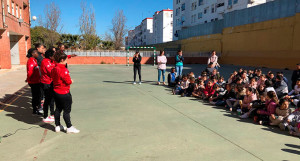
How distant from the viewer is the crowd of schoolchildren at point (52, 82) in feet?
14.5

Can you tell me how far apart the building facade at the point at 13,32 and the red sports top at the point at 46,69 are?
14434mm

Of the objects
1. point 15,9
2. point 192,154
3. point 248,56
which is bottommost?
point 192,154

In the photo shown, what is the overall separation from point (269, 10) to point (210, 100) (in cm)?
2046

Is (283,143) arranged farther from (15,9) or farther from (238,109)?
(15,9)

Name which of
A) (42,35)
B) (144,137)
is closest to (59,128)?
(144,137)

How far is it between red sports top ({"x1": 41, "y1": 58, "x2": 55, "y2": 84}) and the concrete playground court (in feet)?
3.40

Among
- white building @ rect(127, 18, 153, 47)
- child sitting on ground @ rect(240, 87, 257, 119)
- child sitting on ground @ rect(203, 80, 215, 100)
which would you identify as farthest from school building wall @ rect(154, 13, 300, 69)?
white building @ rect(127, 18, 153, 47)

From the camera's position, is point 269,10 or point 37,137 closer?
point 37,137

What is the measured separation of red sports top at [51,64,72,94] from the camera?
4395 mm

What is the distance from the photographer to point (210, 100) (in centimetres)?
753

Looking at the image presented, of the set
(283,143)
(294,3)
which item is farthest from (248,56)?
(283,143)

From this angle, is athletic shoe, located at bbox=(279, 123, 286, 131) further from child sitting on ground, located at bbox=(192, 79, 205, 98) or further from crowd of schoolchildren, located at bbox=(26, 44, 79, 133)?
crowd of schoolchildren, located at bbox=(26, 44, 79, 133)

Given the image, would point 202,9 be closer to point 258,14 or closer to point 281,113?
point 258,14

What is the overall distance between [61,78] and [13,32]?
19.7m
